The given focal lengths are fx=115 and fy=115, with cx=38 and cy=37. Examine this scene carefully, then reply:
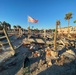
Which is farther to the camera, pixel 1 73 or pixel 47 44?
pixel 47 44

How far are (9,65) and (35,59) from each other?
508cm

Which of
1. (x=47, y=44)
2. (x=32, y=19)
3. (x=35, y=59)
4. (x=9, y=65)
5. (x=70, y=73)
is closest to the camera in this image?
Answer: (x=70, y=73)

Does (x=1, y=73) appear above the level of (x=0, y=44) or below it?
below

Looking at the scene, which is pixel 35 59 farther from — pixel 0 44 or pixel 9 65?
pixel 0 44

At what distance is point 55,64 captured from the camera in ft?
60.6

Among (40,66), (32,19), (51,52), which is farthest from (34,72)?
(32,19)

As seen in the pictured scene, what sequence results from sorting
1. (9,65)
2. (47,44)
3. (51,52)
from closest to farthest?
(9,65), (51,52), (47,44)

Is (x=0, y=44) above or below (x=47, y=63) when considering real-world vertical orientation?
above

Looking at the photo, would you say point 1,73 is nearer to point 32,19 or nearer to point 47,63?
point 47,63

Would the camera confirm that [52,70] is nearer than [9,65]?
Yes

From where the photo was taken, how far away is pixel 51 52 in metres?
23.0

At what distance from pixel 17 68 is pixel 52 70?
5.16m

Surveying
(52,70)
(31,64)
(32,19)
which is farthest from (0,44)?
(52,70)

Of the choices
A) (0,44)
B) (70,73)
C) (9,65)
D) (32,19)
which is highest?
(32,19)
